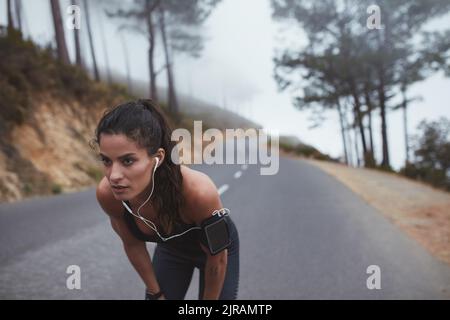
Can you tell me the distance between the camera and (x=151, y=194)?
1028mm

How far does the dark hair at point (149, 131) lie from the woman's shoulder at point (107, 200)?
19 centimetres

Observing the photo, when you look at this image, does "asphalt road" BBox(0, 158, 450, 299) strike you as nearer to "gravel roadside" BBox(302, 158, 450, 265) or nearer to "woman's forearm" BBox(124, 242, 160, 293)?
"gravel roadside" BBox(302, 158, 450, 265)

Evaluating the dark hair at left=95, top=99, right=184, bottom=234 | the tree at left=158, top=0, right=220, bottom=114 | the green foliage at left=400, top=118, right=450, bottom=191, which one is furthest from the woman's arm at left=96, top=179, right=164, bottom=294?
the green foliage at left=400, top=118, right=450, bottom=191

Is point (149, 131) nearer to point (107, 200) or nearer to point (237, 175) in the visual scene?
point (107, 200)

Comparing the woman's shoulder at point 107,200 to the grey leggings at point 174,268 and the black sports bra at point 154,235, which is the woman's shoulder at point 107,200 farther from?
the grey leggings at point 174,268

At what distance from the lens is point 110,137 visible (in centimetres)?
89

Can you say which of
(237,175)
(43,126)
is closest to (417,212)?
(237,175)

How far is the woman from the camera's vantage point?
2.94 feet

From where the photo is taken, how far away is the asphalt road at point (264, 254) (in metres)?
3.37

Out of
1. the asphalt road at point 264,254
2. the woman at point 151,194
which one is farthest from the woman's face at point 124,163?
the asphalt road at point 264,254

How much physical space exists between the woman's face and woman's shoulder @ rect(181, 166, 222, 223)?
13 centimetres

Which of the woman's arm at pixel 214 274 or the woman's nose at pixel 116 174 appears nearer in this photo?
the woman's nose at pixel 116 174

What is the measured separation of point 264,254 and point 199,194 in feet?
12.6
